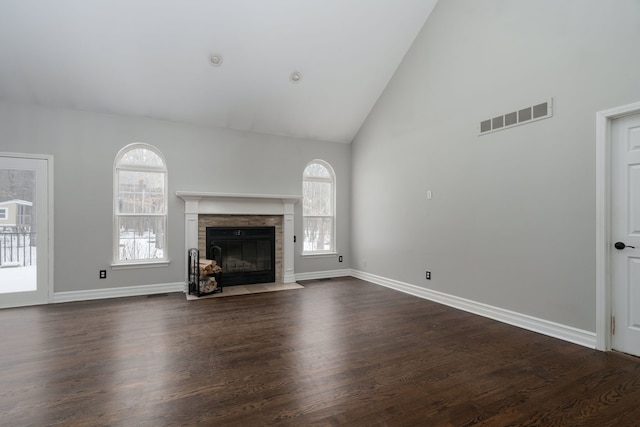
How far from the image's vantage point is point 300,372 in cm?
250

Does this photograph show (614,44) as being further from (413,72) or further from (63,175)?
(63,175)

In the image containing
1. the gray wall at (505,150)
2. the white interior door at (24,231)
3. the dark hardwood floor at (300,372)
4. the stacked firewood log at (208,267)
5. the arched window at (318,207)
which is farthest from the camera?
the arched window at (318,207)

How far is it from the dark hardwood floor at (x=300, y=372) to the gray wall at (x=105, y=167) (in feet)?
3.09

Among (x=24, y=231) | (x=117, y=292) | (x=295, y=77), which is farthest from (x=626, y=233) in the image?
(x=24, y=231)

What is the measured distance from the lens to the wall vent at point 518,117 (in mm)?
3275

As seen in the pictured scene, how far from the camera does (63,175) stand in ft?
15.0

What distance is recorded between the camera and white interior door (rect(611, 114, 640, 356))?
2.76 meters

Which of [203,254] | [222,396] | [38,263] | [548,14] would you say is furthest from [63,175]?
[548,14]

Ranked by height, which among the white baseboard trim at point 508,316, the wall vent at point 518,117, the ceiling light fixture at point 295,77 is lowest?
the white baseboard trim at point 508,316

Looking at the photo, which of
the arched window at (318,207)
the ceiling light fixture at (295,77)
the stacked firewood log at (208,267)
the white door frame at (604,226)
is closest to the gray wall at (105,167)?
the stacked firewood log at (208,267)

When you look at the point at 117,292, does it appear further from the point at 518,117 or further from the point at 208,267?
the point at 518,117

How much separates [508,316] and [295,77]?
424cm

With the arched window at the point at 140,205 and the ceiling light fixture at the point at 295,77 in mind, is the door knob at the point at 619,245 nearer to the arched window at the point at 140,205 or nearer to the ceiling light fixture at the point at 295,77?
the ceiling light fixture at the point at 295,77

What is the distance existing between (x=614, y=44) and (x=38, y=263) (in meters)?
6.84
